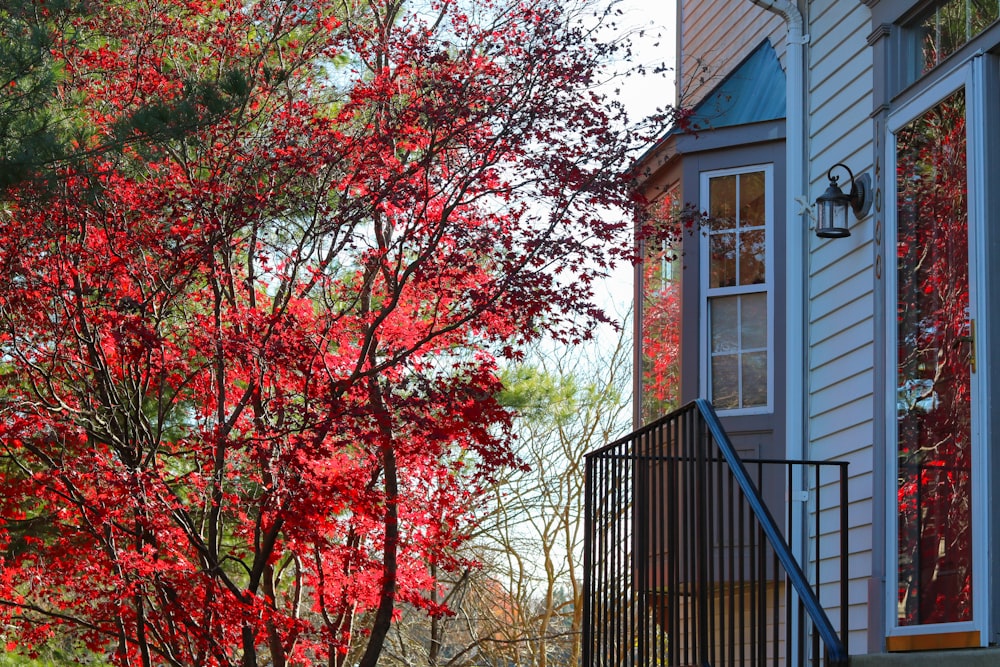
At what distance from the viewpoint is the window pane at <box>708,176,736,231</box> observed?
7.86m

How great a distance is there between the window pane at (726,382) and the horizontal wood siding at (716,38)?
2042mm

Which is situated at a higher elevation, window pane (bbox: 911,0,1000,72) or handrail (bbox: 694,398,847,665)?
window pane (bbox: 911,0,1000,72)

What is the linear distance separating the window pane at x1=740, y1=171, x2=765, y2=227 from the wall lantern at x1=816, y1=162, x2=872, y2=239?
1.68m

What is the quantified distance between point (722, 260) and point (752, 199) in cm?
45

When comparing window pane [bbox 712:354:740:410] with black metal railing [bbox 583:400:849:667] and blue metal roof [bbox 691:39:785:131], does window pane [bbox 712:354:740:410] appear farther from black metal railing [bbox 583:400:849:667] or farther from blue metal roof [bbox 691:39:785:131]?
blue metal roof [bbox 691:39:785:131]

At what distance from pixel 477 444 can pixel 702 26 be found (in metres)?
4.09

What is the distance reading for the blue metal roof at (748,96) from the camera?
7.79m

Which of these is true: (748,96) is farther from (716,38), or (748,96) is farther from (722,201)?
(716,38)

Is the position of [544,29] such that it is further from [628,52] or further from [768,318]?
[768,318]

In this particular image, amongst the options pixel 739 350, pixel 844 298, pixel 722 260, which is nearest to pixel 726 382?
pixel 739 350

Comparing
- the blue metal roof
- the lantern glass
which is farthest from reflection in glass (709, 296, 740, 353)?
the lantern glass

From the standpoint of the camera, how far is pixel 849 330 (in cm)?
585

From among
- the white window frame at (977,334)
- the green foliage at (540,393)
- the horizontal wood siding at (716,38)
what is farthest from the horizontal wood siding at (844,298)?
the green foliage at (540,393)

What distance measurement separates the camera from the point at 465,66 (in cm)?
875
